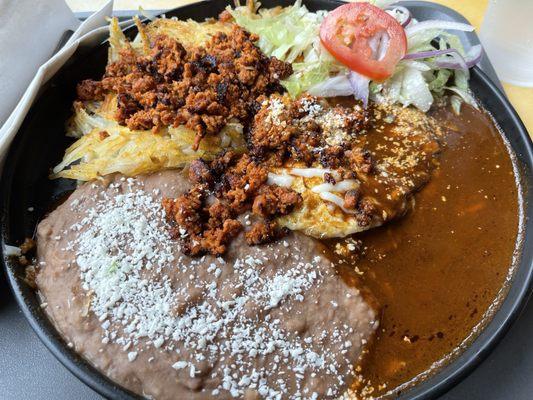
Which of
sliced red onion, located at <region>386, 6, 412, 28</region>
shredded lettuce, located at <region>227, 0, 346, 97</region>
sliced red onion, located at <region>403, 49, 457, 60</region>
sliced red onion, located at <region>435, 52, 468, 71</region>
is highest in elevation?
shredded lettuce, located at <region>227, 0, 346, 97</region>

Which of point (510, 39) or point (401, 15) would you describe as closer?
point (401, 15)

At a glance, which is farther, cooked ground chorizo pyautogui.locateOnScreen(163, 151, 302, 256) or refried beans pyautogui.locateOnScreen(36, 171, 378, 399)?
cooked ground chorizo pyautogui.locateOnScreen(163, 151, 302, 256)

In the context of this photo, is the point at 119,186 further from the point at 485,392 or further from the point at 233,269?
the point at 485,392

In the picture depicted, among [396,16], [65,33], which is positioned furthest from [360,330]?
[65,33]

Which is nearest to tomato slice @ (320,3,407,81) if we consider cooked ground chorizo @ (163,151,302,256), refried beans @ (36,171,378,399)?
cooked ground chorizo @ (163,151,302,256)

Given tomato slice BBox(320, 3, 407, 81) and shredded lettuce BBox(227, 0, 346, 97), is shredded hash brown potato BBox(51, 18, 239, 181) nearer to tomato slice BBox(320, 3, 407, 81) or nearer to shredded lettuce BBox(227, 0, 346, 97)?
shredded lettuce BBox(227, 0, 346, 97)

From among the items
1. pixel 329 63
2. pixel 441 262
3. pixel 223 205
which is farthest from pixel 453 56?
pixel 223 205

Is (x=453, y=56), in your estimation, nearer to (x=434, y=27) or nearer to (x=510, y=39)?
(x=434, y=27)

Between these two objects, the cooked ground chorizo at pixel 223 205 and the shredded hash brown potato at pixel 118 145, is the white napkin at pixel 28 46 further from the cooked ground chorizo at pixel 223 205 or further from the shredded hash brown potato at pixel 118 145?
the cooked ground chorizo at pixel 223 205
